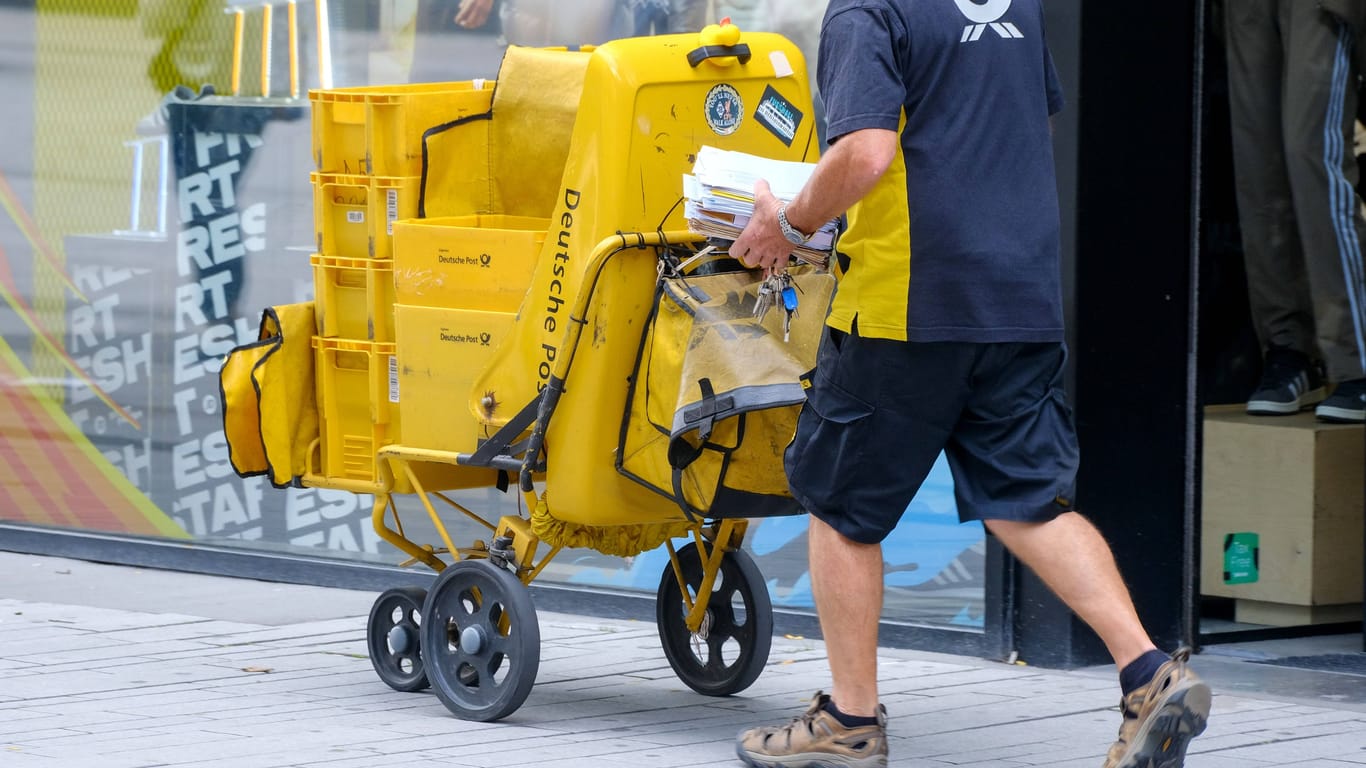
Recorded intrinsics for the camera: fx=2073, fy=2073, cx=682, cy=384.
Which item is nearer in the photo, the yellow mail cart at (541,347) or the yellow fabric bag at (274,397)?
the yellow mail cart at (541,347)

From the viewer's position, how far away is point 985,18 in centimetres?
425

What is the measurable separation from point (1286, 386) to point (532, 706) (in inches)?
110

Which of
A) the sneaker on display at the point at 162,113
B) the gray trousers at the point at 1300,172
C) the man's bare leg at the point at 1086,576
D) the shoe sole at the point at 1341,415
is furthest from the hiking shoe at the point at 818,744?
the sneaker on display at the point at 162,113

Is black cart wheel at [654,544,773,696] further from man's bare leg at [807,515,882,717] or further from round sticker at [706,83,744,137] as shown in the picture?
round sticker at [706,83,744,137]

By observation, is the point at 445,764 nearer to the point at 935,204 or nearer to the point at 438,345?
the point at 438,345

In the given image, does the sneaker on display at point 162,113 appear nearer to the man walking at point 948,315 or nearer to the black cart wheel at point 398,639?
the black cart wheel at point 398,639

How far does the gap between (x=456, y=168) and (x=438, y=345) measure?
51 centimetres

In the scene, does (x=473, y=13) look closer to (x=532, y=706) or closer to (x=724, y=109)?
(x=724, y=109)

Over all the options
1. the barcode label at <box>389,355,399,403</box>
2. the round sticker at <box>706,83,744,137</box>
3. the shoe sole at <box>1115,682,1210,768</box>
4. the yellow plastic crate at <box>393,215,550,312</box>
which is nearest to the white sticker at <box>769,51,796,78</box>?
the round sticker at <box>706,83,744,137</box>

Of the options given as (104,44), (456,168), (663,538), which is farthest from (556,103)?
(104,44)

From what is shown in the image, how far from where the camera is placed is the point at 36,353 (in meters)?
8.20

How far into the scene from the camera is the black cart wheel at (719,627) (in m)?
5.27

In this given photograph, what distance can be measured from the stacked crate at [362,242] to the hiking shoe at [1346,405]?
9.29 ft

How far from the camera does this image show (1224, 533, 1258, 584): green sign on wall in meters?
6.47
